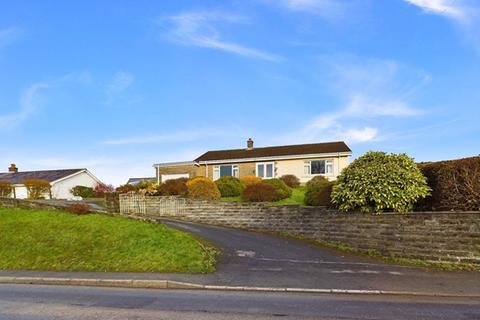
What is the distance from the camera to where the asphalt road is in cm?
744

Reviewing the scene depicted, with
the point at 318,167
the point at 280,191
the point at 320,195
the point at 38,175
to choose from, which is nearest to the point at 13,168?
the point at 38,175

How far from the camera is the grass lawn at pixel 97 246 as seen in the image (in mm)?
12656

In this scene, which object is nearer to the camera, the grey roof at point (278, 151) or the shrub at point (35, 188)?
the grey roof at point (278, 151)

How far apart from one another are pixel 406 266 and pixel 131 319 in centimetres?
813

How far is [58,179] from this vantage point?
5309 centimetres

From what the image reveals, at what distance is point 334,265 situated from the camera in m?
12.4

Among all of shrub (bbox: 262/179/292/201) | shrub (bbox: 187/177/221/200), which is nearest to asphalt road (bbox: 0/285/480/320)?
shrub (bbox: 187/177/221/200)

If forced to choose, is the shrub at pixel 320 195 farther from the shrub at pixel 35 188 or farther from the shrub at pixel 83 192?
the shrub at pixel 83 192

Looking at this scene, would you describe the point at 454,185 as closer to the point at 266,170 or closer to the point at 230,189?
the point at 230,189

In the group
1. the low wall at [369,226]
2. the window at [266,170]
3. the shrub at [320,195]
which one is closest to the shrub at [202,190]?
the low wall at [369,226]

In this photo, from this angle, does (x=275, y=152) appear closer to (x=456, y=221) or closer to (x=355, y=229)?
(x=355, y=229)

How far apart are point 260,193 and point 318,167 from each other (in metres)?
15.3

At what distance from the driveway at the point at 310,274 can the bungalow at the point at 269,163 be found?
73.5ft

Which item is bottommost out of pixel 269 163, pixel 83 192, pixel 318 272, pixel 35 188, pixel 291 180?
pixel 318 272
